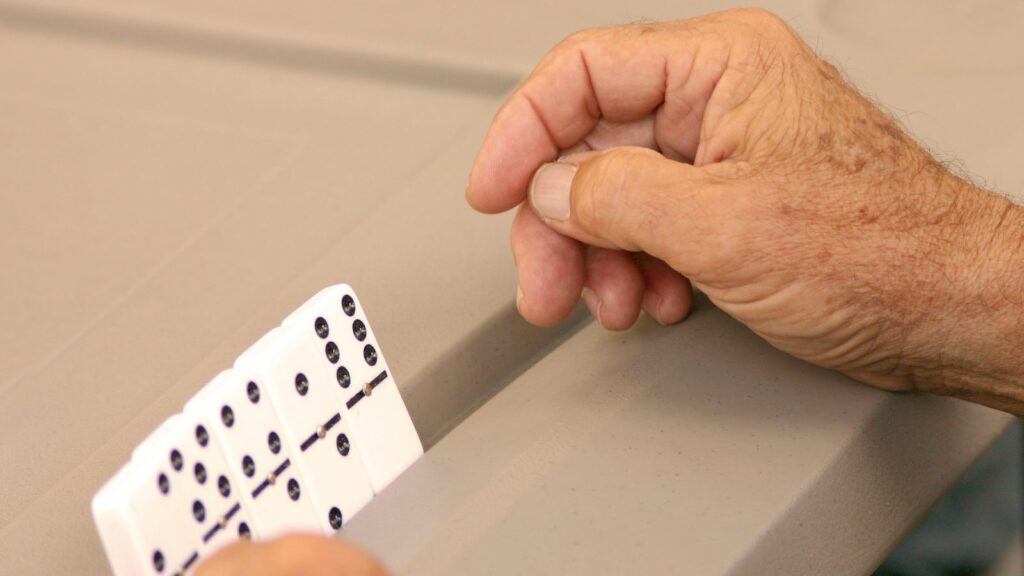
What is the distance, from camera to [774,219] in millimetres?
704

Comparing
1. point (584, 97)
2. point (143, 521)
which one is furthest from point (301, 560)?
point (584, 97)

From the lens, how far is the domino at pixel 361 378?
0.66 metres

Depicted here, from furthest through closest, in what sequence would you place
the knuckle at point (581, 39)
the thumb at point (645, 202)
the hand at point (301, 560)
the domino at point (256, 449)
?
the knuckle at point (581, 39)
the thumb at point (645, 202)
the domino at point (256, 449)
the hand at point (301, 560)

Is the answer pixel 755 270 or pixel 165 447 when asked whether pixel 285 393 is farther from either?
pixel 755 270

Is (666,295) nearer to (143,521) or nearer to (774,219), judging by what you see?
(774,219)

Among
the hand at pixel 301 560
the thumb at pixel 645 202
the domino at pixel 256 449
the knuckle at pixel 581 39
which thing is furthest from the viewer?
the knuckle at pixel 581 39

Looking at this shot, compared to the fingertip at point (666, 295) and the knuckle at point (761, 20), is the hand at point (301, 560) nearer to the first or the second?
the fingertip at point (666, 295)

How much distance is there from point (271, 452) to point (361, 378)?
7 cm

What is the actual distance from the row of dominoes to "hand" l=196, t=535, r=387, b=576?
0.26 ft

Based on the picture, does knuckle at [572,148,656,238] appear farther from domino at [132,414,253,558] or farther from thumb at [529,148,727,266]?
domino at [132,414,253,558]

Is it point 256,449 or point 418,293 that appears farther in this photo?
point 418,293

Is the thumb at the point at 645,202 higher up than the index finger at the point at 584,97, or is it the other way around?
the index finger at the point at 584,97

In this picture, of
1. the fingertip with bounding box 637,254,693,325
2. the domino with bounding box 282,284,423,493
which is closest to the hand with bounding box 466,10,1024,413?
the fingertip with bounding box 637,254,693,325

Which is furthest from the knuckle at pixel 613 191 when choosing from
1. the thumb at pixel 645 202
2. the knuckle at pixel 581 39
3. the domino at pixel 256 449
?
the domino at pixel 256 449
